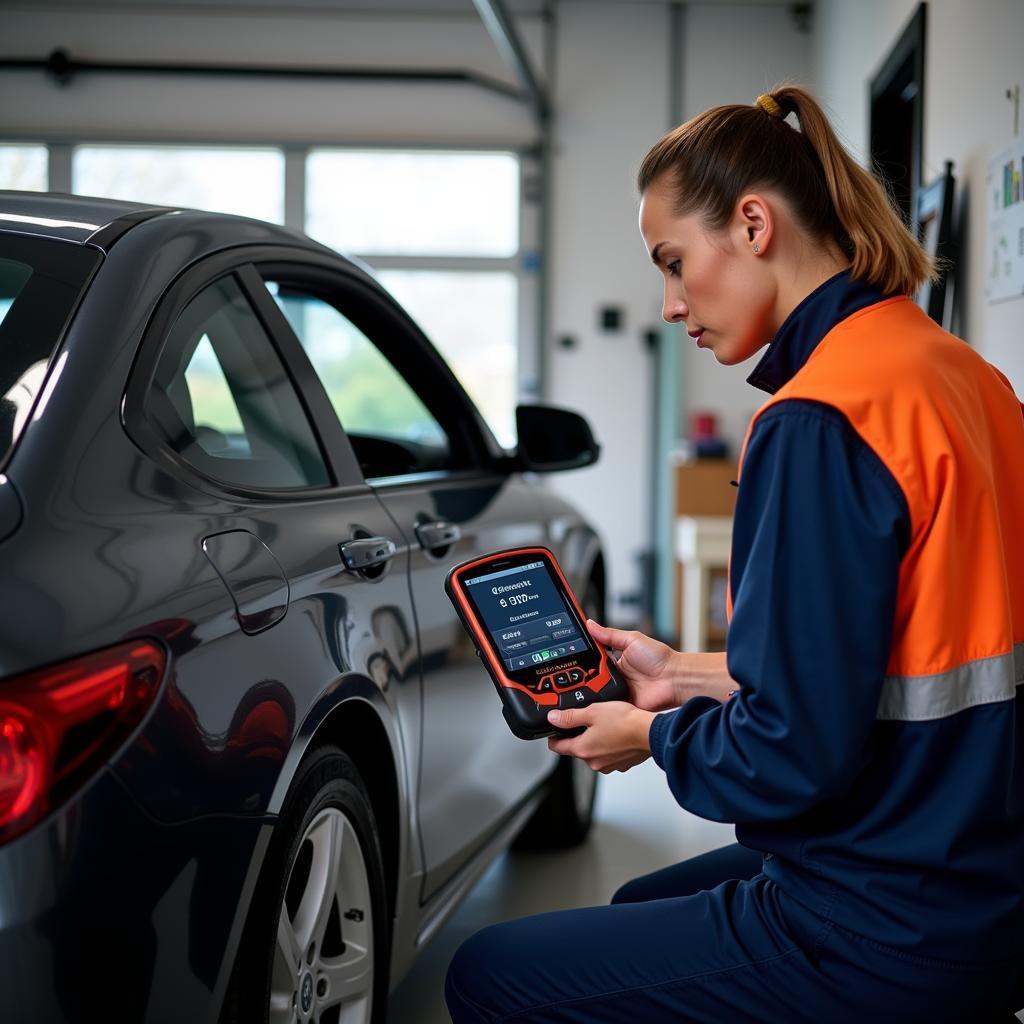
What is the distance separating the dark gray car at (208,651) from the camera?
966 mm

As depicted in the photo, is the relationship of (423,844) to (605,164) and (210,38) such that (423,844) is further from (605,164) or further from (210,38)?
(210,38)

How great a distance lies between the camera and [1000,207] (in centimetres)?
362

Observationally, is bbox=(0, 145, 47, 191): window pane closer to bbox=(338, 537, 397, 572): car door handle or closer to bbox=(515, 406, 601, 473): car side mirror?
bbox=(515, 406, 601, 473): car side mirror

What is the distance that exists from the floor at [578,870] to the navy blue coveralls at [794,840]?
1.07m

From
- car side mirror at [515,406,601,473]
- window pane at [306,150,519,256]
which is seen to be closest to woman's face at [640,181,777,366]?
car side mirror at [515,406,601,473]

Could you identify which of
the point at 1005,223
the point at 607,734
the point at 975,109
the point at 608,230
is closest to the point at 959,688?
the point at 607,734

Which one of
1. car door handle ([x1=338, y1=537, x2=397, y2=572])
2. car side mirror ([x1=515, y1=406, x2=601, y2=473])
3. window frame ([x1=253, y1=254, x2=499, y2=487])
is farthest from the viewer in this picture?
car side mirror ([x1=515, y1=406, x2=601, y2=473])

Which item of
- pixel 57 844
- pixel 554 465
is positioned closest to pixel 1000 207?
pixel 554 465

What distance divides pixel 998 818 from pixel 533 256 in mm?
7468

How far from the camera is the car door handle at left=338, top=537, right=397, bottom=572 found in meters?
1.59

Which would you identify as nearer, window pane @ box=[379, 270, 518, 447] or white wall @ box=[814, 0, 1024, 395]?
white wall @ box=[814, 0, 1024, 395]

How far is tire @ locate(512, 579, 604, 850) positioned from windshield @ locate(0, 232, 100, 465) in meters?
1.88

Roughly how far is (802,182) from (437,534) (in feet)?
3.07

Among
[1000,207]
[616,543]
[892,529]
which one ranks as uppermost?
[1000,207]
